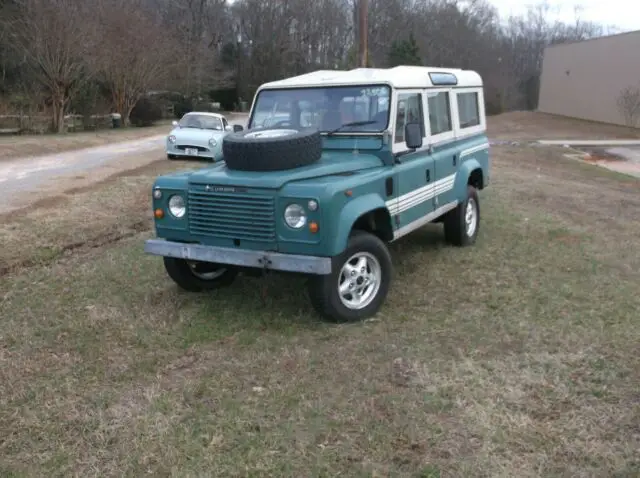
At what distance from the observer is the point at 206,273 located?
5.92 meters

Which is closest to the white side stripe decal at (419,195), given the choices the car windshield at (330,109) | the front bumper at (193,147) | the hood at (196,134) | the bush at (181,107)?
the car windshield at (330,109)

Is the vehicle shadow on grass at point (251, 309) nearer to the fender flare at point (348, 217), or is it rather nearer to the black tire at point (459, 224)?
the fender flare at point (348, 217)

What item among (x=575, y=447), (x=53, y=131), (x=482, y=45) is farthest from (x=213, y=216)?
(x=482, y=45)

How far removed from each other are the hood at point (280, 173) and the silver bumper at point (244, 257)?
502mm

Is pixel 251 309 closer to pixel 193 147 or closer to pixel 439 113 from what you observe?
pixel 439 113

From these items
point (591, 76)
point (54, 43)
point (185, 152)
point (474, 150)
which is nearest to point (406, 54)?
point (591, 76)

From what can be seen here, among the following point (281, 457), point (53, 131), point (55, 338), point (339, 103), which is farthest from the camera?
point (53, 131)

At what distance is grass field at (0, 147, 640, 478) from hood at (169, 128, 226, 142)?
401 inches

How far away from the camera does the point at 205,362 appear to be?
440 cm

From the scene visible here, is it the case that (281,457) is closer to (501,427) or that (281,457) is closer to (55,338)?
(501,427)

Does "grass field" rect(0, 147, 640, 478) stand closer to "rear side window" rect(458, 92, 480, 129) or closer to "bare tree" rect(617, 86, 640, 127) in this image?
"rear side window" rect(458, 92, 480, 129)

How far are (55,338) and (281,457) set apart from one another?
92.4 inches

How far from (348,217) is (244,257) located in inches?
32.5

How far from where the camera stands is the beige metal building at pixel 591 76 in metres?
35.3
